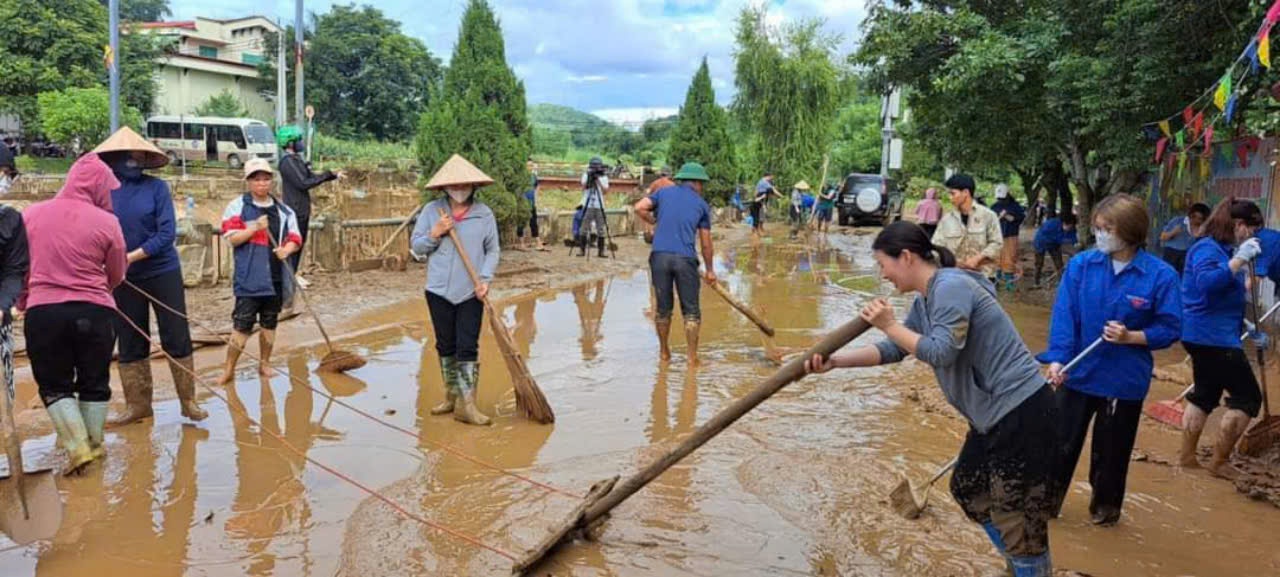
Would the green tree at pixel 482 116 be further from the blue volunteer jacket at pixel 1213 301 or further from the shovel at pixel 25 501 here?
the blue volunteer jacket at pixel 1213 301

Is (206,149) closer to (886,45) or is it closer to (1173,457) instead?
(886,45)

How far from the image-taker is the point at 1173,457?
5.17 meters

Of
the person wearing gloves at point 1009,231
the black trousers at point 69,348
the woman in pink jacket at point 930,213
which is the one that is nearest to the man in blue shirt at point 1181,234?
the woman in pink jacket at point 930,213

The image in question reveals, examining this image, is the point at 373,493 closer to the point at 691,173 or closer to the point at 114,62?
the point at 691,173

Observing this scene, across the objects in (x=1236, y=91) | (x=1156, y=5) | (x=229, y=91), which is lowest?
(x=1236, y=91)

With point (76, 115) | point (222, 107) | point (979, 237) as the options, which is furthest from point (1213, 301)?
point (222, 107)

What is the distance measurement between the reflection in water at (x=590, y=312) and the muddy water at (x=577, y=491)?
3.57 ft

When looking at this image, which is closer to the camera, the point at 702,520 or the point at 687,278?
the point at 702,520

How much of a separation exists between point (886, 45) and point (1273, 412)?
7145 millimetres

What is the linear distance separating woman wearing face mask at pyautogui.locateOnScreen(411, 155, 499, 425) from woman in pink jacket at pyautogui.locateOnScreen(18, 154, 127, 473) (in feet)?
5.62

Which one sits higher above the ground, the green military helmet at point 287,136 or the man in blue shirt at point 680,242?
the green military helmet at point 287,136

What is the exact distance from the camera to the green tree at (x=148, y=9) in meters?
74.1

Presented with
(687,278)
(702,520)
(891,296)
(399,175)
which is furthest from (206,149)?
(702,520)

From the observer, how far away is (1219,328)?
14.6 feet
